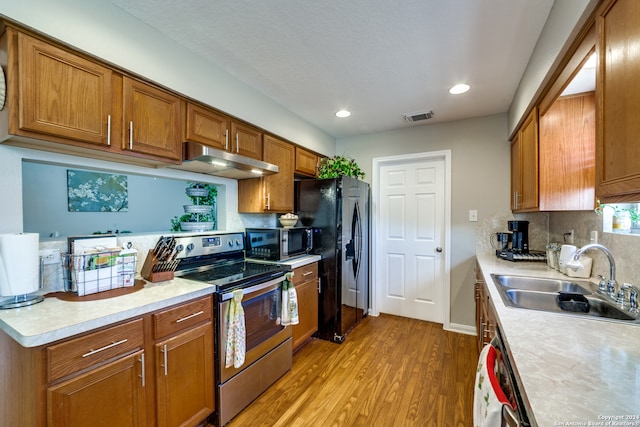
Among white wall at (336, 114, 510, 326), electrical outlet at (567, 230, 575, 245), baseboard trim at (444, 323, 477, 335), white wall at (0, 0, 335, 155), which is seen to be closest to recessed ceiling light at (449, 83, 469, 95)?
white wall at (336, 114, 510, 326)

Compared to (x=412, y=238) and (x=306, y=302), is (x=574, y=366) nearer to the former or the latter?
(x=306, y=302)

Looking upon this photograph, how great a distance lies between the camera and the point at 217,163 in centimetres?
194

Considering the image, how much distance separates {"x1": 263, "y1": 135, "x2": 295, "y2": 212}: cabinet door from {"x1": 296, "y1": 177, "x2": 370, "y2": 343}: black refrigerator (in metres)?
0.20

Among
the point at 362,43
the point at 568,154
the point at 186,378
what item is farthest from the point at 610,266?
the point at 186,378

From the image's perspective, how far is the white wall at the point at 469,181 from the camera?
2916 millimetres

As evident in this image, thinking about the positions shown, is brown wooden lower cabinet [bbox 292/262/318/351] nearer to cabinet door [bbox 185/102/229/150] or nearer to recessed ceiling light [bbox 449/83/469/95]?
cabinet door [bbox 185/102/229/150]

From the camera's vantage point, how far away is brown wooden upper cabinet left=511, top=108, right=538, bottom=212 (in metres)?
1.98

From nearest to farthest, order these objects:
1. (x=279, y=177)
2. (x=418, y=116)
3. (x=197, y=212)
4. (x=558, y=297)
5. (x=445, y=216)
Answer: (x=558, y=297)
(x=197, y=212)
(x=279, y=177)
(x=418, y=116)
(x=445, y=216)

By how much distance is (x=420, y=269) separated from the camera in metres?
3.39

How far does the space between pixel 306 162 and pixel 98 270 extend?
Result: 2233mm

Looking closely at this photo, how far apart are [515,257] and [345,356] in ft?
5.80

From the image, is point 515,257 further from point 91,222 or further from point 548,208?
point 91,222

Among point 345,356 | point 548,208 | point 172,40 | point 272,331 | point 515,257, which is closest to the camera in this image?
point 172,40

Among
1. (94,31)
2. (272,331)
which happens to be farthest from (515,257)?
(94,31)
